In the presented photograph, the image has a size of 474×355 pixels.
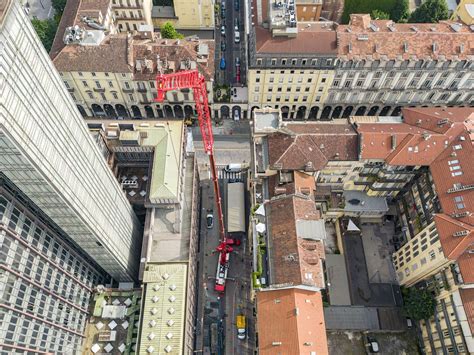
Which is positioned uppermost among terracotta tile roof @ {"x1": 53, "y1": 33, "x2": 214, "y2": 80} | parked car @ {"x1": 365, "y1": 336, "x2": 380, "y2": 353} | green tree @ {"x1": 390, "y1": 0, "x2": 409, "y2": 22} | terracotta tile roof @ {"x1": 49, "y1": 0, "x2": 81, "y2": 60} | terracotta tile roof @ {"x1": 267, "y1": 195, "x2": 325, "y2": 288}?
green tree @ {"x1": 390, "y1": 0, "x2": 409, "y2": 22}

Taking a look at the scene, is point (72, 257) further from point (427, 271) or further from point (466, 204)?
point (466, 204)

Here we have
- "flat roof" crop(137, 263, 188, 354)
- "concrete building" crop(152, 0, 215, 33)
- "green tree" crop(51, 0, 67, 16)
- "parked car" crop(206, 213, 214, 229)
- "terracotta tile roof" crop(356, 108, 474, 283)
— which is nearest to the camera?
"flat roof" crop(137, 263, 188, 354)

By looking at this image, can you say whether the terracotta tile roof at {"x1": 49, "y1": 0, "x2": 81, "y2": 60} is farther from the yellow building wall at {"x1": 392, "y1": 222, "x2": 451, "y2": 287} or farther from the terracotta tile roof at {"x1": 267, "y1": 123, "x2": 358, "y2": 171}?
the yellow building wall at {"x1": 392, "y1": 222, "x2": 451, "y2": 287}

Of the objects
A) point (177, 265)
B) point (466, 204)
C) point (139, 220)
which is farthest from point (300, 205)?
point (139, 220)

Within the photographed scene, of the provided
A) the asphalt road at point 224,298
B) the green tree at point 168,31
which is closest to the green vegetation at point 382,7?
the green tree at point 168,31

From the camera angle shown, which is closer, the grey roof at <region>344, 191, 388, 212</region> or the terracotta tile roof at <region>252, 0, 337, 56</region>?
the grey roof at <region>344, 191, 388, 212</region>

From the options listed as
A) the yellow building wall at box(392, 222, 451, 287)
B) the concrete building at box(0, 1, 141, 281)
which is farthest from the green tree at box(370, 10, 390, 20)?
the concrete building at box(0, 1, 141, 281)

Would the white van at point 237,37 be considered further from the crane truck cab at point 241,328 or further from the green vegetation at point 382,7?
the crane truck cab at point 241,328

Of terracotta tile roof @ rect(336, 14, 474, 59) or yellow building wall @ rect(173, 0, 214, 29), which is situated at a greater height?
yellow building wall @ rect(173, 0, 214, 29)
